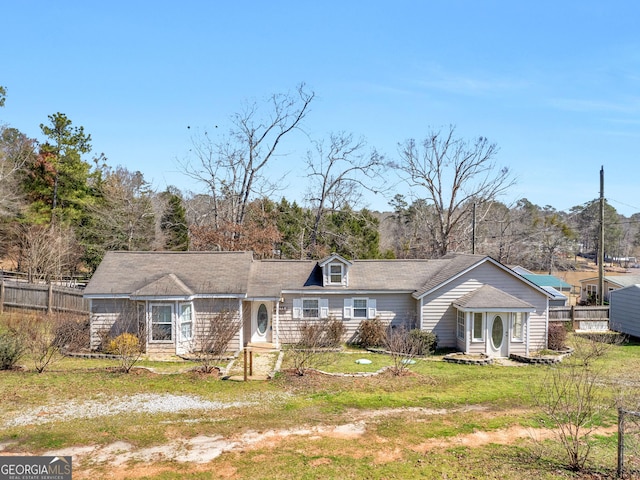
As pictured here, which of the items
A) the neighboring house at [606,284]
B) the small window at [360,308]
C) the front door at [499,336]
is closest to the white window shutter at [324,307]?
the small window at [360,308]

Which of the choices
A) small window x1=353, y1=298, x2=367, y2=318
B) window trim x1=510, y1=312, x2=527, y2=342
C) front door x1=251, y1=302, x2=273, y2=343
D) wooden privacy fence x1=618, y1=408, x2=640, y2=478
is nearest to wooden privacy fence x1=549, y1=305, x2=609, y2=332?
window trim x1=510, y1=312, x2=527, y2=342

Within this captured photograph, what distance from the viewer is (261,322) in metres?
22.5

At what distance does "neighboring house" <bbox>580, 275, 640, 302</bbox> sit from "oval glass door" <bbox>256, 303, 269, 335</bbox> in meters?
26.5

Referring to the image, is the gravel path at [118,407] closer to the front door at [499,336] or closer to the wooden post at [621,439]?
the wooden post at [621,439]

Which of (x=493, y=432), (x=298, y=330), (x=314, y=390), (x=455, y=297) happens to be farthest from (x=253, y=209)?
(x=493, y=432)

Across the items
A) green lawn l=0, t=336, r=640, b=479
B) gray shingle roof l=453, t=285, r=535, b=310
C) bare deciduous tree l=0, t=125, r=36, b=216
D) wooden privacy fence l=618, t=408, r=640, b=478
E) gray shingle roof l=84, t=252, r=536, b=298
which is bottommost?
green lawn l=0, t=336, r=640, b=479

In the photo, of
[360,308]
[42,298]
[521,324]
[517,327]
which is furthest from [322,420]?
[42,298]

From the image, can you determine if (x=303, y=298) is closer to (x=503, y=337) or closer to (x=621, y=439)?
(x=503, y=337)

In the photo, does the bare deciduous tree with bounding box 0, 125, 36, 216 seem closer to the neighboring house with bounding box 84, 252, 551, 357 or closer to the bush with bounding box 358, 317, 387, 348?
the neighboring house with bounding box 84, 252, 551, 357

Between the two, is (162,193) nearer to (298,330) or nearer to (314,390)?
(298,330)

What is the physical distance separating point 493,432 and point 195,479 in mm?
6759

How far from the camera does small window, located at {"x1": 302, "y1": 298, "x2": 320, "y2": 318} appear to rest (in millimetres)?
22812

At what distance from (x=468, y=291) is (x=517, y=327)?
102 inches

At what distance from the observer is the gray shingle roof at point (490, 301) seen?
20219 millimetres
